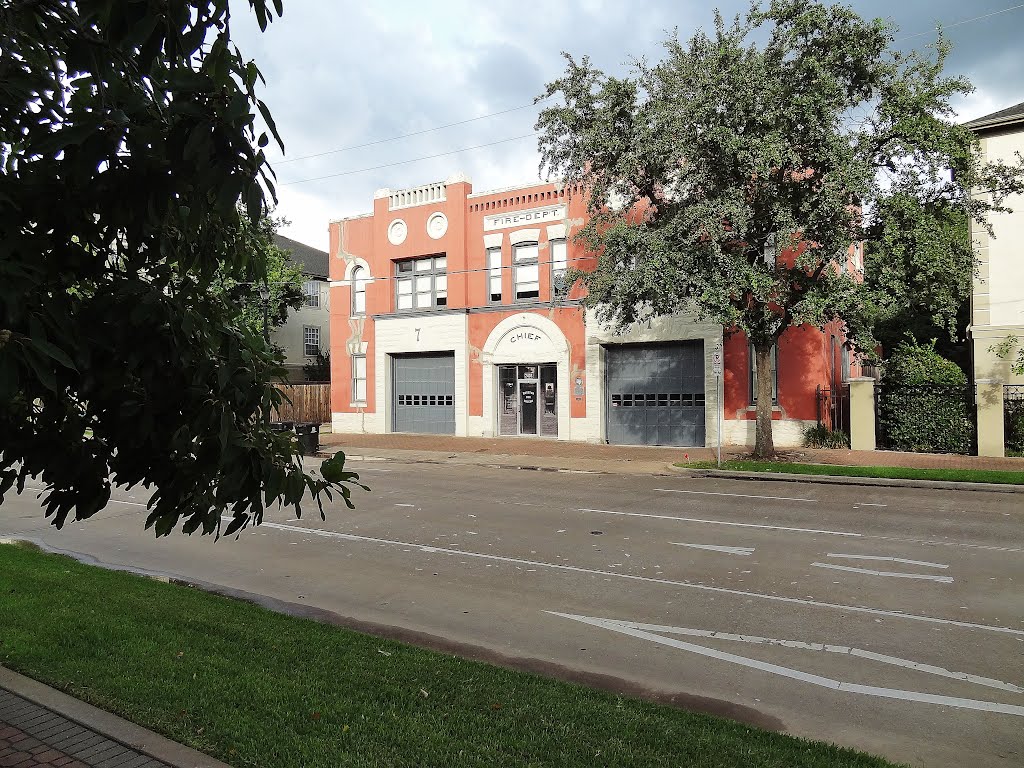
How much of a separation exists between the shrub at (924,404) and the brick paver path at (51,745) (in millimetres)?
21779

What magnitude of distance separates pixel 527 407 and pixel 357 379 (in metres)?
8.66

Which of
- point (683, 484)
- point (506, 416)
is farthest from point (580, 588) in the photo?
point (506, 416)

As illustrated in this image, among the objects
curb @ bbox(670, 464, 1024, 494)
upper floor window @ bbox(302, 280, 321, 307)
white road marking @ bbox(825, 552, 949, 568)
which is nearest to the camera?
white road marking @ bbox(825, 552, 949, 568)

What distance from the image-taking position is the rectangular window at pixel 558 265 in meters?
26.9

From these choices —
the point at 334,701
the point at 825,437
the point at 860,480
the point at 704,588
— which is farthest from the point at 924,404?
the point at 334,701

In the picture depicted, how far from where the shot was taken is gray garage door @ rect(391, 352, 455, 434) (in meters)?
30.2

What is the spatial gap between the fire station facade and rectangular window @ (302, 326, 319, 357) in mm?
13611

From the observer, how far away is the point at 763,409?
1964 centimetres

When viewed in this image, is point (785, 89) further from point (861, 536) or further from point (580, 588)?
point (580, 588)

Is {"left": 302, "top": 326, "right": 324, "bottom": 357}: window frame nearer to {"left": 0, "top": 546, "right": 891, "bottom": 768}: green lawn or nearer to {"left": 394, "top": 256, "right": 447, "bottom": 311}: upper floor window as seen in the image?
{"left": 394, "top": 256, "right": 447, "bottom": 311}: upper floor window

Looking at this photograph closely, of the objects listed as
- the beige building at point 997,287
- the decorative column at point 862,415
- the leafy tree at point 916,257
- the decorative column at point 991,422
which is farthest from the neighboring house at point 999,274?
the leafy tree at point 916,257

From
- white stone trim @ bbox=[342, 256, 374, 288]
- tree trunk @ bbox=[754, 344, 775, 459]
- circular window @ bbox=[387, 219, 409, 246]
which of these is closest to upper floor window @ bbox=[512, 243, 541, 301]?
circular window @ bbox=[387, 219, 409, 246]

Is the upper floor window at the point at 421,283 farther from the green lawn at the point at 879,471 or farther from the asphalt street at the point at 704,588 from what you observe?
the asphalt street at the point at 704,588

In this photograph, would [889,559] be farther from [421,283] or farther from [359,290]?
[359,290]
